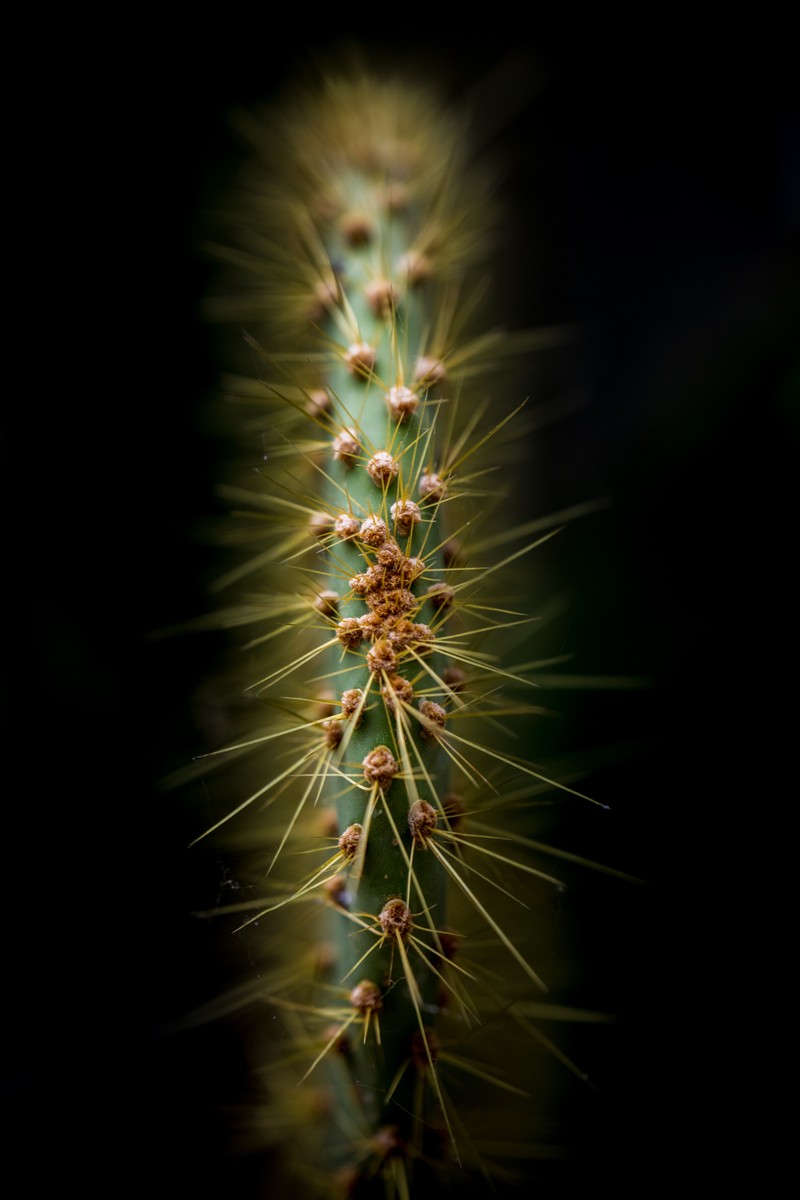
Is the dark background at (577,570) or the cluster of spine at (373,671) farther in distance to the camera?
the dark background at (577,570)

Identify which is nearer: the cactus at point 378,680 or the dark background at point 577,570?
the cactus at point 378,680

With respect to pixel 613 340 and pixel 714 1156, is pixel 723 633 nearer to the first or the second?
pixel 613 340

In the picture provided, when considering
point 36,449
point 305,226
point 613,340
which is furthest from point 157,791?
point 613,340

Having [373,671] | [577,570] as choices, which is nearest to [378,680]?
[373,671]

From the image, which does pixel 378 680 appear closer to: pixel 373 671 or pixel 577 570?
pixel 373 671

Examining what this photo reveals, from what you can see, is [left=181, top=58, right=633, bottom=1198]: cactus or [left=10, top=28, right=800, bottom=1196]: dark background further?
[left=10, top=28, right=800, bottom=1196]: dark background
